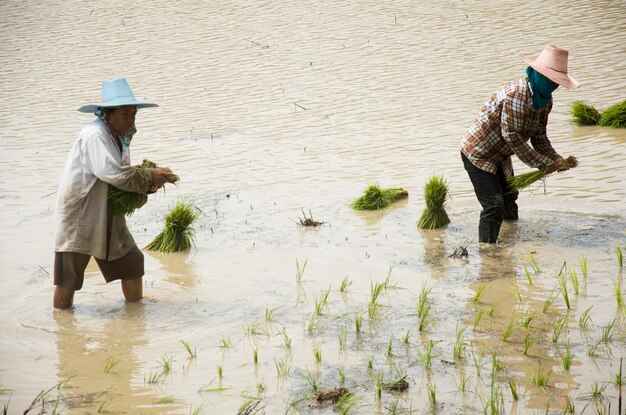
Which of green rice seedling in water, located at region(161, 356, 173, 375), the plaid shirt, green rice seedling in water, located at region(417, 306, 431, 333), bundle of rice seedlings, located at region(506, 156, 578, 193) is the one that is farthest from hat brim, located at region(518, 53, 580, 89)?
green rice seedling in water, located at region(161, 356, 173, 375)

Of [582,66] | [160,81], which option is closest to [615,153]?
[582,66]

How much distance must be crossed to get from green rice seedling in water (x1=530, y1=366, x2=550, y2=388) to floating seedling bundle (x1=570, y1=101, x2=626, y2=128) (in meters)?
5.44

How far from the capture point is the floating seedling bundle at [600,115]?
888cm

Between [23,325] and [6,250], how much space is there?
67.5 inches

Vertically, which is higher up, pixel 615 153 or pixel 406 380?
pixel 615 153

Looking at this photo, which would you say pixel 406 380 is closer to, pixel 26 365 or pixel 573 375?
pixel 573 375

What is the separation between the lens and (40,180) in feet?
28.1

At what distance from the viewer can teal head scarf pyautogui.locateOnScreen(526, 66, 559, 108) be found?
5.76 metres

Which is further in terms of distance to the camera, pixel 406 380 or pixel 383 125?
pixel 383 125

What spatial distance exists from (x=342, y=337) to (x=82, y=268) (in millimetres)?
1665

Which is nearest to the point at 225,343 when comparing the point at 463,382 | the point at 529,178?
the point at 463,382

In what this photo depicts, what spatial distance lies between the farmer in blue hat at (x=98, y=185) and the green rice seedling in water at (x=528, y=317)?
226 centimetres

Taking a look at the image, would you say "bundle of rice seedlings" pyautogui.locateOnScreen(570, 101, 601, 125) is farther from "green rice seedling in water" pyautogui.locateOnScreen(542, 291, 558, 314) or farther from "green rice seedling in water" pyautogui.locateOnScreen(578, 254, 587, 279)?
"green rice seedling in water" pyautogui.locateOnScreen(542, 291, 558, 314)

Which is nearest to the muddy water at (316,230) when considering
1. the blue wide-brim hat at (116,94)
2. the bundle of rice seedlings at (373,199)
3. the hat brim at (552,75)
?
the bundle of rice seedlings at (373,199)
